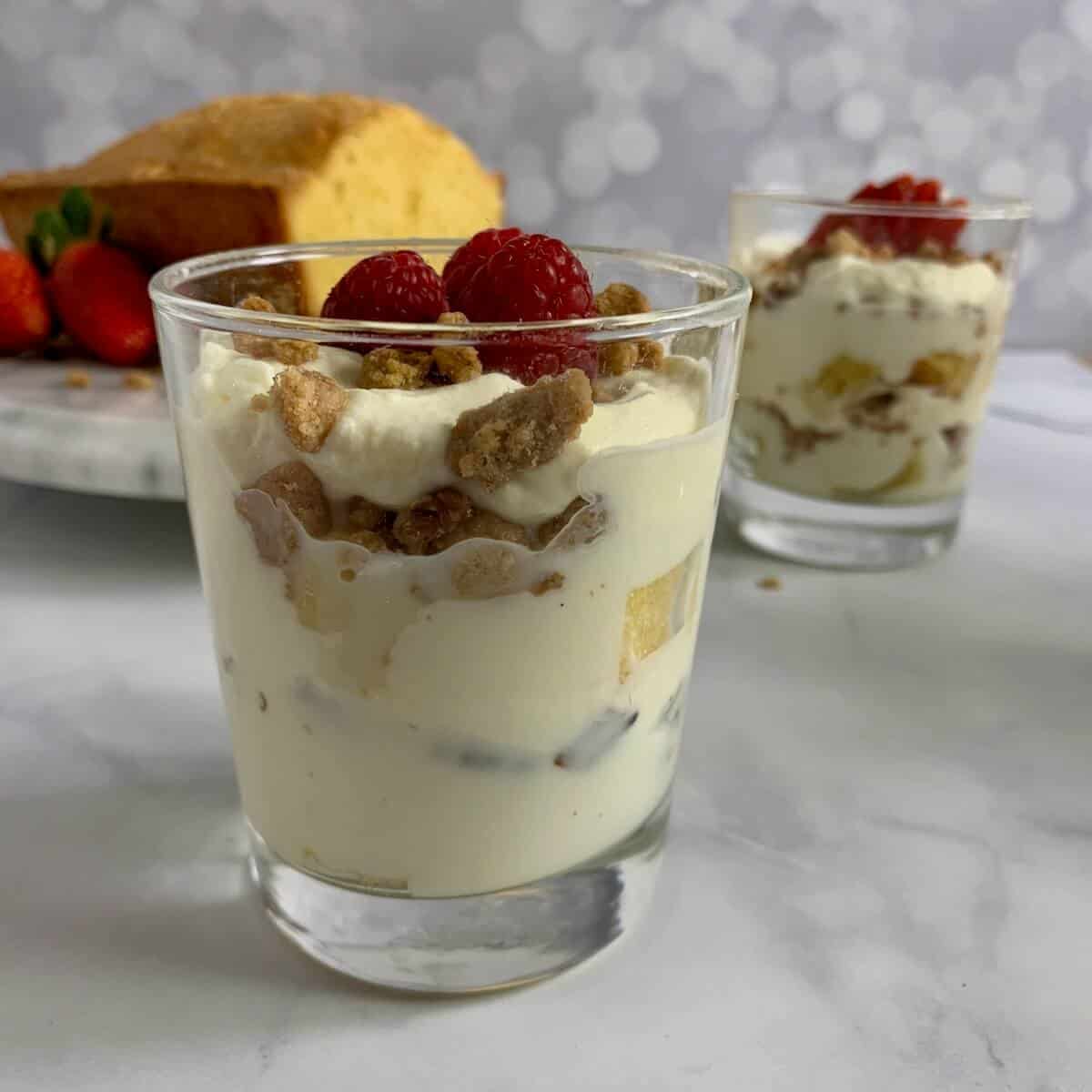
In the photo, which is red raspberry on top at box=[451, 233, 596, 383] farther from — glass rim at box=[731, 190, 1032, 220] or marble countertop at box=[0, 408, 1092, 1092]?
glass rim at box=[731, 190, 1032, 220]

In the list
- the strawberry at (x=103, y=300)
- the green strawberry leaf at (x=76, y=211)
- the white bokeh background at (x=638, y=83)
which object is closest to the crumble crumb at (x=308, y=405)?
the strawberry at (x=103, y=300)

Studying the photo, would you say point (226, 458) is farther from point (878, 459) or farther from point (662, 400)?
point (878, 459)

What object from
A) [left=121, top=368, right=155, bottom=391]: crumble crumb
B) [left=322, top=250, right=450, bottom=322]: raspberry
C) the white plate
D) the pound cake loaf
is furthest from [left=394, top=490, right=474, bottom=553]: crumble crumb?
the pound cake loaf

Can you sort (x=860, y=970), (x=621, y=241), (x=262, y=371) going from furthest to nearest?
(x=621, y=241)
(x=860, y=970)
(x=262, y=371)

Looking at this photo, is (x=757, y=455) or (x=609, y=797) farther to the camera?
(x=757, y=455)

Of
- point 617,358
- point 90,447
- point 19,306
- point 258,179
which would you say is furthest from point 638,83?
point 617,358

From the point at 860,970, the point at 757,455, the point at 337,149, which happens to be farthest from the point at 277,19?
the point at 860,970
